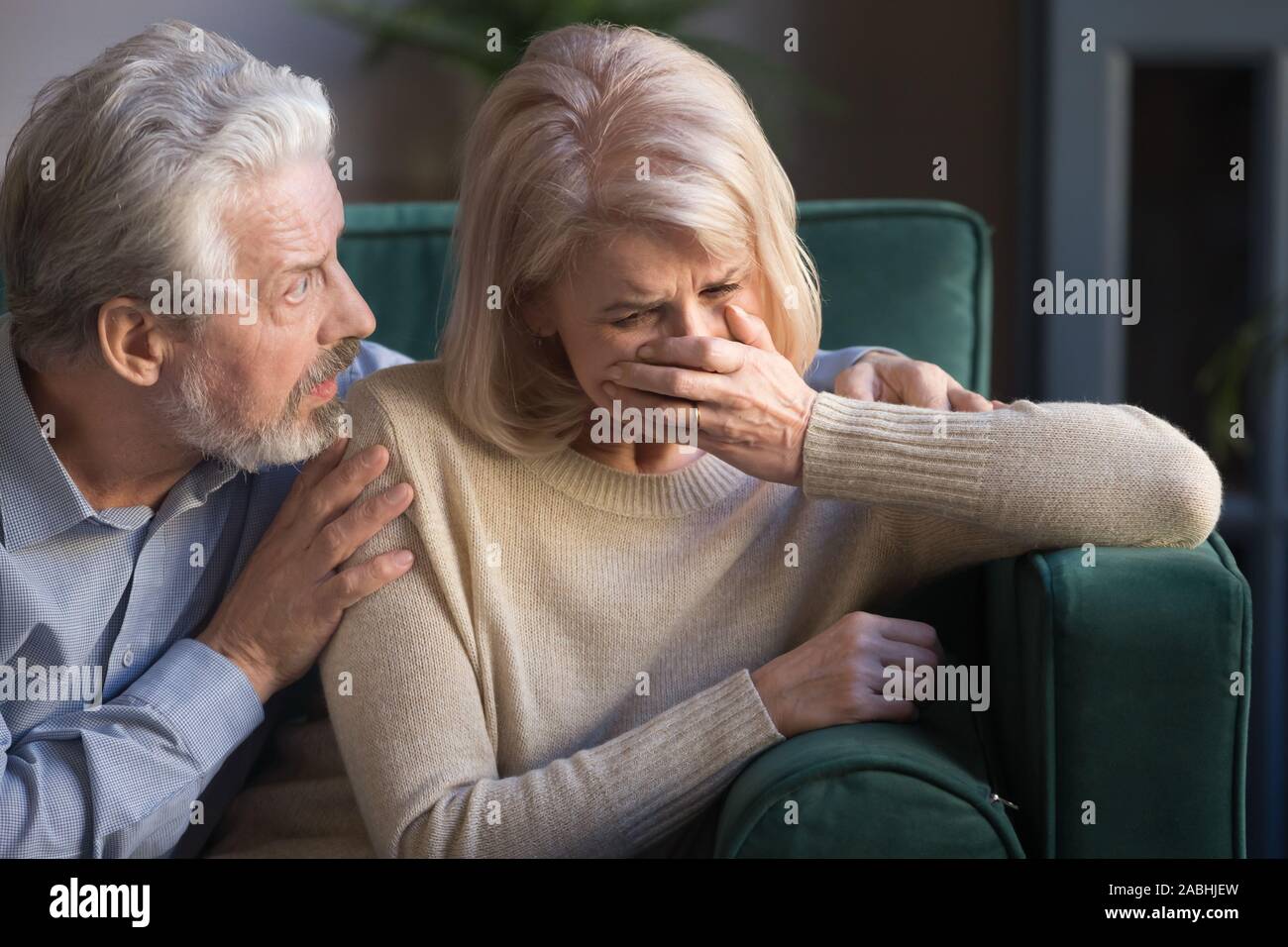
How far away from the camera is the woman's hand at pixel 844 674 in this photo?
1.15 m

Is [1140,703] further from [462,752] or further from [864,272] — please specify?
[864,272]

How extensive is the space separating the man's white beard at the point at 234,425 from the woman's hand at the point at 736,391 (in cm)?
33

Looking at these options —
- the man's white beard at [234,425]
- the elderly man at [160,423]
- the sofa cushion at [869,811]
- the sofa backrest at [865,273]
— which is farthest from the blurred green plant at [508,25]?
the sofa cushion at [869,811]

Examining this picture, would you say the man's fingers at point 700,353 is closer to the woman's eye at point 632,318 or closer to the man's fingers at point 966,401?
the woman's eye at point 632,318

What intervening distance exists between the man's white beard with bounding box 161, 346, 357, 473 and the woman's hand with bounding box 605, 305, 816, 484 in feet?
1.07

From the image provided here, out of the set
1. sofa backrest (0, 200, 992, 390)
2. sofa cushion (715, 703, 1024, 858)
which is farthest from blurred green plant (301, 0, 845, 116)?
sofa cushion (715, 703, 1024, 858)

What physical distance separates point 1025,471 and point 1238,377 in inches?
42.9

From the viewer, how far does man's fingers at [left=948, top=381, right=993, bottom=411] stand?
131 centimetres

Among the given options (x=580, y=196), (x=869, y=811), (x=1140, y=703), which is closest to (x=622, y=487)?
(x=580, y=196)

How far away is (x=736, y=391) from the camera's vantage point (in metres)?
1.19

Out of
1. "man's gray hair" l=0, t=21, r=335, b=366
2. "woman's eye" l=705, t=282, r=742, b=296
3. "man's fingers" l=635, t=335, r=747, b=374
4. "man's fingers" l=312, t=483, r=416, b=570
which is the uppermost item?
"man's gray hair" l=0, t=21, r=335, b=366

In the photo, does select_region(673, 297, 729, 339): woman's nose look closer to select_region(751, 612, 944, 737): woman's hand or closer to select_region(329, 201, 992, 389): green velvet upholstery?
select_region(751, 612, 944, 737): woman's hand

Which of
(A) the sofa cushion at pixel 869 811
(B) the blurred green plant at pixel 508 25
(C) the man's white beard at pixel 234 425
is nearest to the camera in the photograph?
(A) the sofa cushion at pixel 869 811
